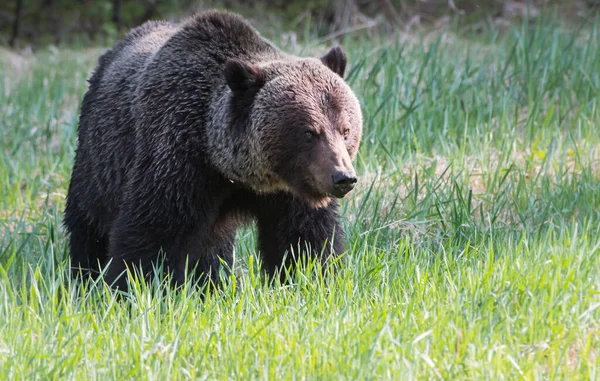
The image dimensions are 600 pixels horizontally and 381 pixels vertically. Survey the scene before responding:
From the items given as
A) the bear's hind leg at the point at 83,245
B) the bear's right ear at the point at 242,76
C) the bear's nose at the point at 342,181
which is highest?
the bear's right ear at the point at 242,76

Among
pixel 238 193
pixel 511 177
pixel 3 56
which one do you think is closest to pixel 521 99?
pixel 511 177

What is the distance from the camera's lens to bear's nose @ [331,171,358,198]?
165 inches

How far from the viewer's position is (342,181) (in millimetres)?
4199

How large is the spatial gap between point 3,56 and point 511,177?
330 inches

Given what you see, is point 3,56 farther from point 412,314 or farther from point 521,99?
point 412,314

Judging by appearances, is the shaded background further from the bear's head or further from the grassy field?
the bear's head

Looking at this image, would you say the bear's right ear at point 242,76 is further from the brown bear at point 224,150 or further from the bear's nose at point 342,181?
the bear's nose at point 342,181

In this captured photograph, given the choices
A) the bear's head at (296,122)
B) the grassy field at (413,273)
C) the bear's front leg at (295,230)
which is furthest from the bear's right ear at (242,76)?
the grassy field at (413,273)

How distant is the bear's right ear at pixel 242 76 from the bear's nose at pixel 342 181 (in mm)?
787

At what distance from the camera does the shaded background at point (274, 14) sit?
11.7 m

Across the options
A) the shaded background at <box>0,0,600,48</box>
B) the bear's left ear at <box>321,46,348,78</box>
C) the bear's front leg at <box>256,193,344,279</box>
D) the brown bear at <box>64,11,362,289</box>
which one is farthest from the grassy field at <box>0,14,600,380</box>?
the shaded background at <box>0,0,600,48</box>

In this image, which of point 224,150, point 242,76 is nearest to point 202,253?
point 224,150

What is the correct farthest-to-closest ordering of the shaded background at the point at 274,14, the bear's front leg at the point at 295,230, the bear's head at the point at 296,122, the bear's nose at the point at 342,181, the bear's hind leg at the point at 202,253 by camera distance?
the shaded background at the point at 274,14 → the bear's front leg at the point at 295,230 → the bear's hind leg at the point at 202,253 → the bear's head at the point at 296,122 → the bear's nose at the point at 342,181

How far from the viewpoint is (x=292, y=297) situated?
440 cm
